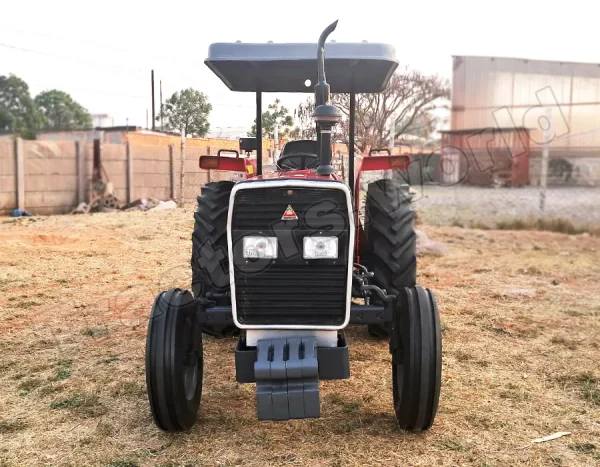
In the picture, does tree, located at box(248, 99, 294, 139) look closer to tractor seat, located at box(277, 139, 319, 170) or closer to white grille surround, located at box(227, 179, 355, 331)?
tractor seat, located at box(277, 139, 319, 170)

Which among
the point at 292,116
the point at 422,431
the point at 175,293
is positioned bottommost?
the point at 422,431

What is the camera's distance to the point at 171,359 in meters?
2.90

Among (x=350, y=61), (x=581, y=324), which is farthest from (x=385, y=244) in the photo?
(x=581, y=324)

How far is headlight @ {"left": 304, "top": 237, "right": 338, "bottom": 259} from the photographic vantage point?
291 centimetres

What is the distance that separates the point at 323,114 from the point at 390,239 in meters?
1.29

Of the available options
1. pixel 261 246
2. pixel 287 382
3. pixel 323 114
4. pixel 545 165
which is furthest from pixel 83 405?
pixel 545 165

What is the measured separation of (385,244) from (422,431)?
1.34 meters

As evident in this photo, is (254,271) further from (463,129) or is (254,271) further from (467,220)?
(463,129)

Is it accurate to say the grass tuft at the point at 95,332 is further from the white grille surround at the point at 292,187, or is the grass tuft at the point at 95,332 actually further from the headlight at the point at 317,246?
the headlight at the point at 317,246

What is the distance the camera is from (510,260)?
8.12 m

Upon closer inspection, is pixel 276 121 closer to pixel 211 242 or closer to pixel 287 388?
pixel 211 242

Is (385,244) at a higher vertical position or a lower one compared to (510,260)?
higher

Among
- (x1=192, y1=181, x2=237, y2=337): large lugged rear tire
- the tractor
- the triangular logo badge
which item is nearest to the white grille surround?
the tractor

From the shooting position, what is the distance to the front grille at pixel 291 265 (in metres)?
2.93
